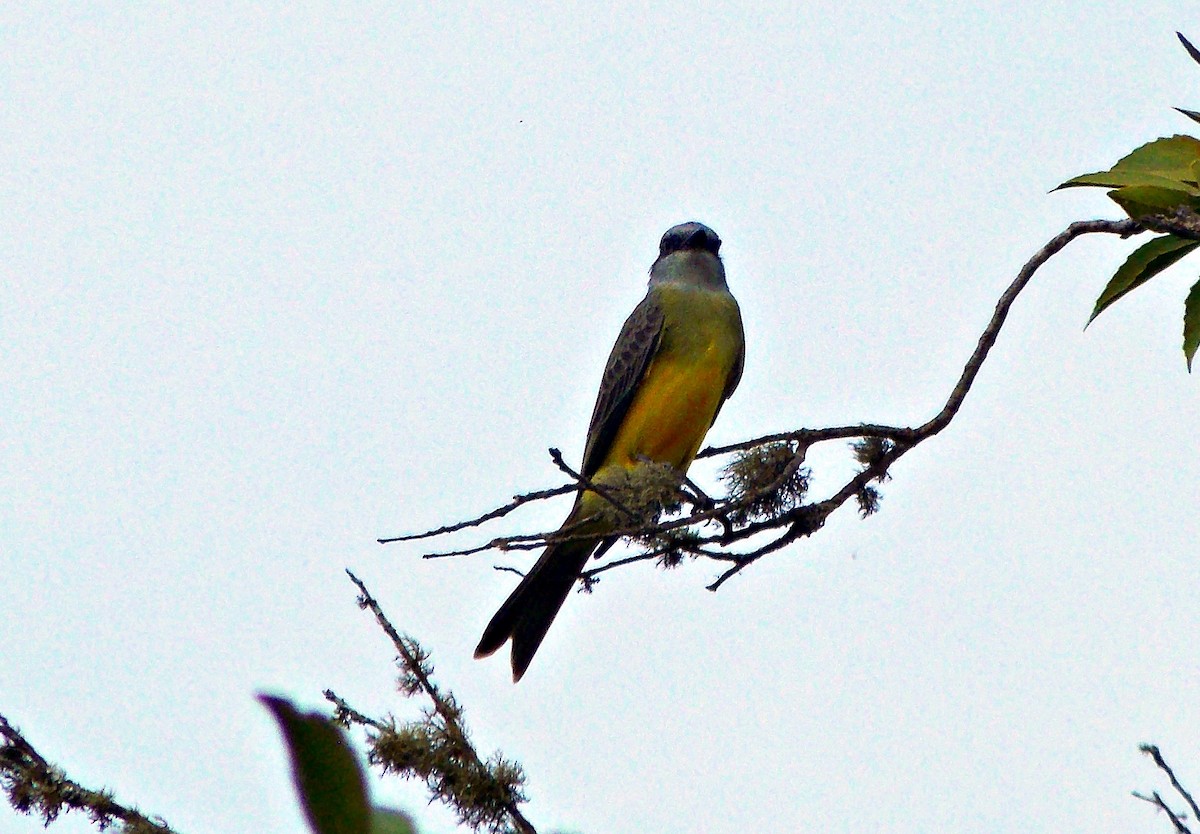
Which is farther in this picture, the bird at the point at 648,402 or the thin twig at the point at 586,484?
the bird at the point at 648,402

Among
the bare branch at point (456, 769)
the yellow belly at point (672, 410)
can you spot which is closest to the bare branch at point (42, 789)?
the bare branch at point (456, 769)

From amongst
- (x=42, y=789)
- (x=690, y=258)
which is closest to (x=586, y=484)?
(x=42, y=789)

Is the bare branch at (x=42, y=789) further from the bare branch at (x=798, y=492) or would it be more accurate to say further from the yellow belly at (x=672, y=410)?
the yellow belly at (x=672, y=410)

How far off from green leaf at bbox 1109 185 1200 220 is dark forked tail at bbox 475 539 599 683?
3315 mm

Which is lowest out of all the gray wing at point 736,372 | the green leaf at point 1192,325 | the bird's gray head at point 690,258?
the green leaf at point 1192,325

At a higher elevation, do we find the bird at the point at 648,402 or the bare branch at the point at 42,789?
the bird at the point at 648,402

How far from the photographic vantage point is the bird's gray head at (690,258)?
779 cm

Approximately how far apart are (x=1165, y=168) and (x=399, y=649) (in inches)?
88.4

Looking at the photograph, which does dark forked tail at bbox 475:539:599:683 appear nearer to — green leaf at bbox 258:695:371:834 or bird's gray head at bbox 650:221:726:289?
bird's gray head at bbox 650:221:726:289

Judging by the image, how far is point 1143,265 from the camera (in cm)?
359

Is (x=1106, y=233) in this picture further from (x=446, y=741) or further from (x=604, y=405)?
(x=604, y=405)

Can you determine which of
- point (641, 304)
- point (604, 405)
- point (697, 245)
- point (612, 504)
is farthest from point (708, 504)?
point (697, 245)

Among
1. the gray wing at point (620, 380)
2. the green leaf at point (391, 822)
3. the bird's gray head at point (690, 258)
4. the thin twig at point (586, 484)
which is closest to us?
the green leaf at point (391, 822)

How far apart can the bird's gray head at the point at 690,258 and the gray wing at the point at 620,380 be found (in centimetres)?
44
